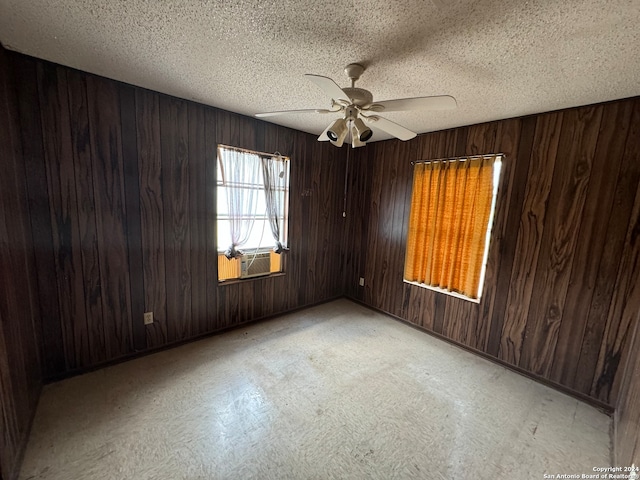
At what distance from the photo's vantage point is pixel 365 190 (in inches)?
147

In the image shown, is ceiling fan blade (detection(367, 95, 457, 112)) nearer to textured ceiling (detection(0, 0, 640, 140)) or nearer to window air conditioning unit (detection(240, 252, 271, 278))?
textured ceiling (detection(0, 0, 640, 140))

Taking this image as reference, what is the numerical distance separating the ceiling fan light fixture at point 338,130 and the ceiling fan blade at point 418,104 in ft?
0.67

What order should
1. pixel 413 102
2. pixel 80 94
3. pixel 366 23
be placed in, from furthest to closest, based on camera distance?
pixel 80 94 < pixel 413 102 < pixel 366 23

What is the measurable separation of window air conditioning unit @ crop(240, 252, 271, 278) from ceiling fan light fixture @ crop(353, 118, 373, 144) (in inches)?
74.2

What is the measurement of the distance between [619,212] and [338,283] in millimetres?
3052

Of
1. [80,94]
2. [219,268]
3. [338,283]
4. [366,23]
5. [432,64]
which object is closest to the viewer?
[366,23]

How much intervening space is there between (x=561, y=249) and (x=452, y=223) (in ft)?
3.01

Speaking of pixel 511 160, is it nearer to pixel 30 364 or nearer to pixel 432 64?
pixel 432 64

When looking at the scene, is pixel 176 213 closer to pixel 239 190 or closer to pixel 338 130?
pixel 239 190

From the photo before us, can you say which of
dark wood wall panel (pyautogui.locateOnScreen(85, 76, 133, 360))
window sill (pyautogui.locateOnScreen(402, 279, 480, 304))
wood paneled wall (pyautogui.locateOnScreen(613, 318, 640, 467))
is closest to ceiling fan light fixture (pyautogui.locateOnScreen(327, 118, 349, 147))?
dark wood wall panel (pyautogui.locateOnScreen(85, 76, 133, 360))

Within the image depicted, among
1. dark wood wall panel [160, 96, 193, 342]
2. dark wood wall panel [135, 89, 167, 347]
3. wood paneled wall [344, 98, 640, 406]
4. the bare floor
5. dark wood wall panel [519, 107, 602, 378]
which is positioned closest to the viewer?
the bare floor

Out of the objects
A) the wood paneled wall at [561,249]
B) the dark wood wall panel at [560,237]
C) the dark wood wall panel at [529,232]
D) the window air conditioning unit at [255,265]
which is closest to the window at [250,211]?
the window air conditioning unit at [255,265]

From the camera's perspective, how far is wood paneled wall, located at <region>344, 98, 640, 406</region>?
1.94m


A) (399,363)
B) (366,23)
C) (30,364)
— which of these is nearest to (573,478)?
(399,363)
